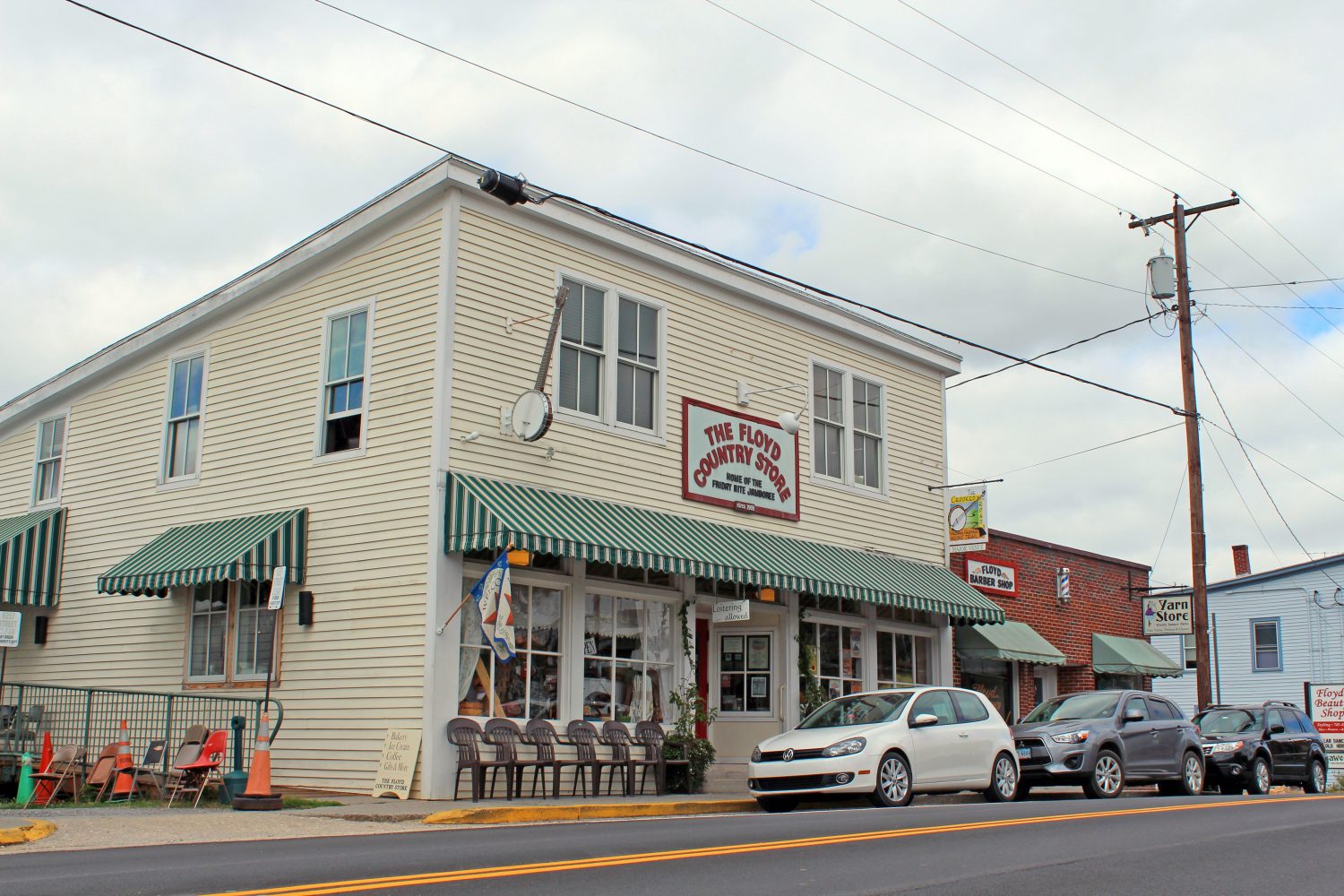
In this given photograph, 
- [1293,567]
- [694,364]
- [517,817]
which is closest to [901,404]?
[694,364]

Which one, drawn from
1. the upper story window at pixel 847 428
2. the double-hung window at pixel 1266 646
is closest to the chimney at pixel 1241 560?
the double-hung window at pixel 1266 646

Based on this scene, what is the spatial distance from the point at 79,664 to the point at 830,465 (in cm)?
1183

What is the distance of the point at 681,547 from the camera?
59.2 feet

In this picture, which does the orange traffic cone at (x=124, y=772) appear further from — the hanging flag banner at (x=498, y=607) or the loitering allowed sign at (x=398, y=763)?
the hanging flag banner at (x=498, y=607)

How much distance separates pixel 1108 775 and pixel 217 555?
12062 millimetres

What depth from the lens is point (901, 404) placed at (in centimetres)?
2414

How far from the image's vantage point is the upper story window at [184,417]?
2003cm

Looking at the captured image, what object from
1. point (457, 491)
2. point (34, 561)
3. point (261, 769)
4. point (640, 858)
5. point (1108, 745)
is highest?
point (457, 491)

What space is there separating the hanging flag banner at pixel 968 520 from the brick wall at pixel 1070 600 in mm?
1356

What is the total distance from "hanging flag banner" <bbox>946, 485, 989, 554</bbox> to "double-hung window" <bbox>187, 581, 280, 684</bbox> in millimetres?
11917

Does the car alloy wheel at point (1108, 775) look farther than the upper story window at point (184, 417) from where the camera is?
No

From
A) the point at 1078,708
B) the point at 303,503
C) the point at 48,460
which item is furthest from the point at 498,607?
the point at 48,460

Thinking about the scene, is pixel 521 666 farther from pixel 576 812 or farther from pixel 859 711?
pixel 859 711

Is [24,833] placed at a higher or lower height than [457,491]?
lower
